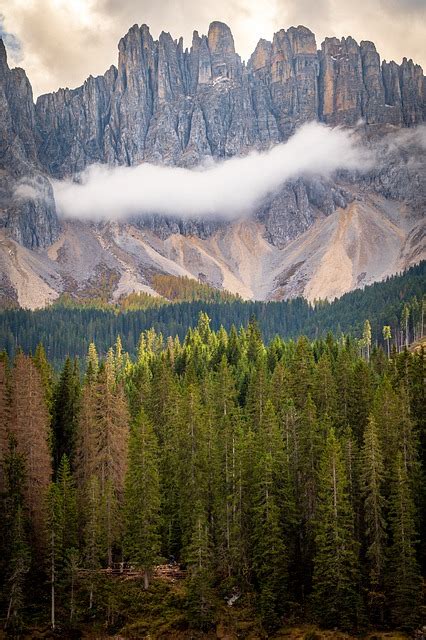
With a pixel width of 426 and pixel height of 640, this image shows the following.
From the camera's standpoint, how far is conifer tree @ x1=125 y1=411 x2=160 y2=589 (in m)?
55.5

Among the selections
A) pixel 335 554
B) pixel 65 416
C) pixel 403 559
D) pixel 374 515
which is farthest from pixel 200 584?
pixel 65 416

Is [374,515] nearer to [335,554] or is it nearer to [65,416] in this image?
[335,554]

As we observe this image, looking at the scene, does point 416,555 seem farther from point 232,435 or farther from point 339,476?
point 232,435

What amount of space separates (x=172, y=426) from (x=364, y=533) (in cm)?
2530

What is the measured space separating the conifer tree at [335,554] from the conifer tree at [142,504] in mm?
12931

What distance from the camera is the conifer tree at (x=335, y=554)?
4859 cm

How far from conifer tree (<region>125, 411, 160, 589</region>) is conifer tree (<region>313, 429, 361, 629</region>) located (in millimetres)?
12931

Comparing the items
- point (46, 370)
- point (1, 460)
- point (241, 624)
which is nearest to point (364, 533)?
point (241, 624)

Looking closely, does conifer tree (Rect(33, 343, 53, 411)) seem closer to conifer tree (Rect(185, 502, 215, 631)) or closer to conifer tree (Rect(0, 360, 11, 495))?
conifer tree (Rect(0, 360, 11, 495))

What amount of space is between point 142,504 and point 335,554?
1605cm

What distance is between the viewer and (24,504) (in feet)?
184

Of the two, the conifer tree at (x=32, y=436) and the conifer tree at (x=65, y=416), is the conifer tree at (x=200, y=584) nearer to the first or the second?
the conifer tree at (x=32, y=436)

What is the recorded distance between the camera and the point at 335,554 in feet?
164

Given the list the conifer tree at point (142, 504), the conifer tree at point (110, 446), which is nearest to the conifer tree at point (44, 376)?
the conifer tree at point (110, 446)
